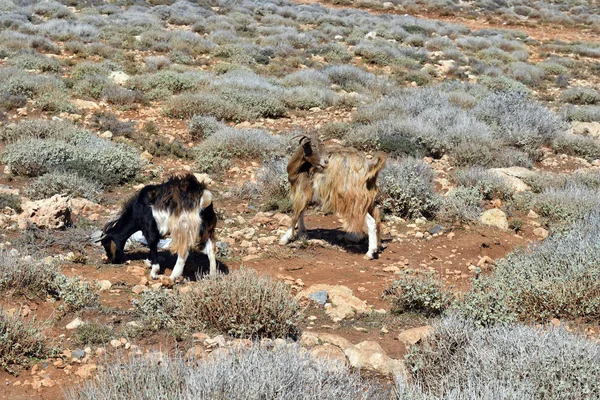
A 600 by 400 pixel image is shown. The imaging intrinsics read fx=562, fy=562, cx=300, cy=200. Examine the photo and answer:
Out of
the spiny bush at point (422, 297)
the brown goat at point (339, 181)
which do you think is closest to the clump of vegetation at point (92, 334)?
the spiny bush at point (422, 297)

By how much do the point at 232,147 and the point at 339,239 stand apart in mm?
3879

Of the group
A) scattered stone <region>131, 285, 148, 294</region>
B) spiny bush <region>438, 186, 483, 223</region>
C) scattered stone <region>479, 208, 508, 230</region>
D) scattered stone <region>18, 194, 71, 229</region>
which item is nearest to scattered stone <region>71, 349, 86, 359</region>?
scattered stone <region>131, 285, 148, 294</region>

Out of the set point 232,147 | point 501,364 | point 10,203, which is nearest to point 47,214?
point 10,203

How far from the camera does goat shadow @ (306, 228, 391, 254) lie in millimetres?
7672

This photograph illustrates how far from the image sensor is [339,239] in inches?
310

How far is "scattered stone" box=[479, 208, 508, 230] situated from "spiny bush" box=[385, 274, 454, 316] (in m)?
3.06

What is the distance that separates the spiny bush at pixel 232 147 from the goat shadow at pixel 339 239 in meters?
3.03

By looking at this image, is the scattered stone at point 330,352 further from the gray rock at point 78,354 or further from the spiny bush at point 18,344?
the spiny bush at point 18,344

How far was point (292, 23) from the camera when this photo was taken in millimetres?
28594

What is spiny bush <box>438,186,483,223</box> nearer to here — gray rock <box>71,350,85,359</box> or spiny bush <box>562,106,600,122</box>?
gray rock <box>71,350,85,359</box>

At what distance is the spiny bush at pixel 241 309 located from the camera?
4707mm

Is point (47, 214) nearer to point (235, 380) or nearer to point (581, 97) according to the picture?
point (235, 380)

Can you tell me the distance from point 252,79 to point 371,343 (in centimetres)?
1249

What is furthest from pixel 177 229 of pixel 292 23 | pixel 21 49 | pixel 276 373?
pixel 292 23
